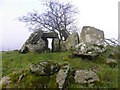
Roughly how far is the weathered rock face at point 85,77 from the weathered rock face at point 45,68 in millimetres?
1418

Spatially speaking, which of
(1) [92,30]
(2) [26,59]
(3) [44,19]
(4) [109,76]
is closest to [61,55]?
(2) [26,59]

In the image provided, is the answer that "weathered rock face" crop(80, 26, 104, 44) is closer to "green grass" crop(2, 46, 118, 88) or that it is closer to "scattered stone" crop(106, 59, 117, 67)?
"green grass" crop(2, 46, 118, 88)

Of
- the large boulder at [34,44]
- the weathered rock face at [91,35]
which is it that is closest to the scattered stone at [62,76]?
the weathered rock face at [91,35]

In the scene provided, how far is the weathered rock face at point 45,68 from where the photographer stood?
20766 mm

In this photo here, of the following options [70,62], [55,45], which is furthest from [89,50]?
[55,45]

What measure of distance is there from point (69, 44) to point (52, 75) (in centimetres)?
1509

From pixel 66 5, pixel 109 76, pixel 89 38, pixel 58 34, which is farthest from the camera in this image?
pixel 66 5

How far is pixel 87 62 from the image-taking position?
91.0ft

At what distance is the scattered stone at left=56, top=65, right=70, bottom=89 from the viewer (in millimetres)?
19797

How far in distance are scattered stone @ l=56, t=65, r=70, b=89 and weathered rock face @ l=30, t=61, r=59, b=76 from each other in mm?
420

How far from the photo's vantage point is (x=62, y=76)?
67.0ft

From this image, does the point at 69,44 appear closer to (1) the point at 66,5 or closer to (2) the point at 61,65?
(1) the point at 66,5

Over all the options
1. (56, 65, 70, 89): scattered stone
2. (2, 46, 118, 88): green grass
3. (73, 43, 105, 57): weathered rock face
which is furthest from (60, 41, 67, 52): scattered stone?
(56, 65, 70, 89): scattered stone

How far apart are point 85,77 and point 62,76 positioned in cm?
161
